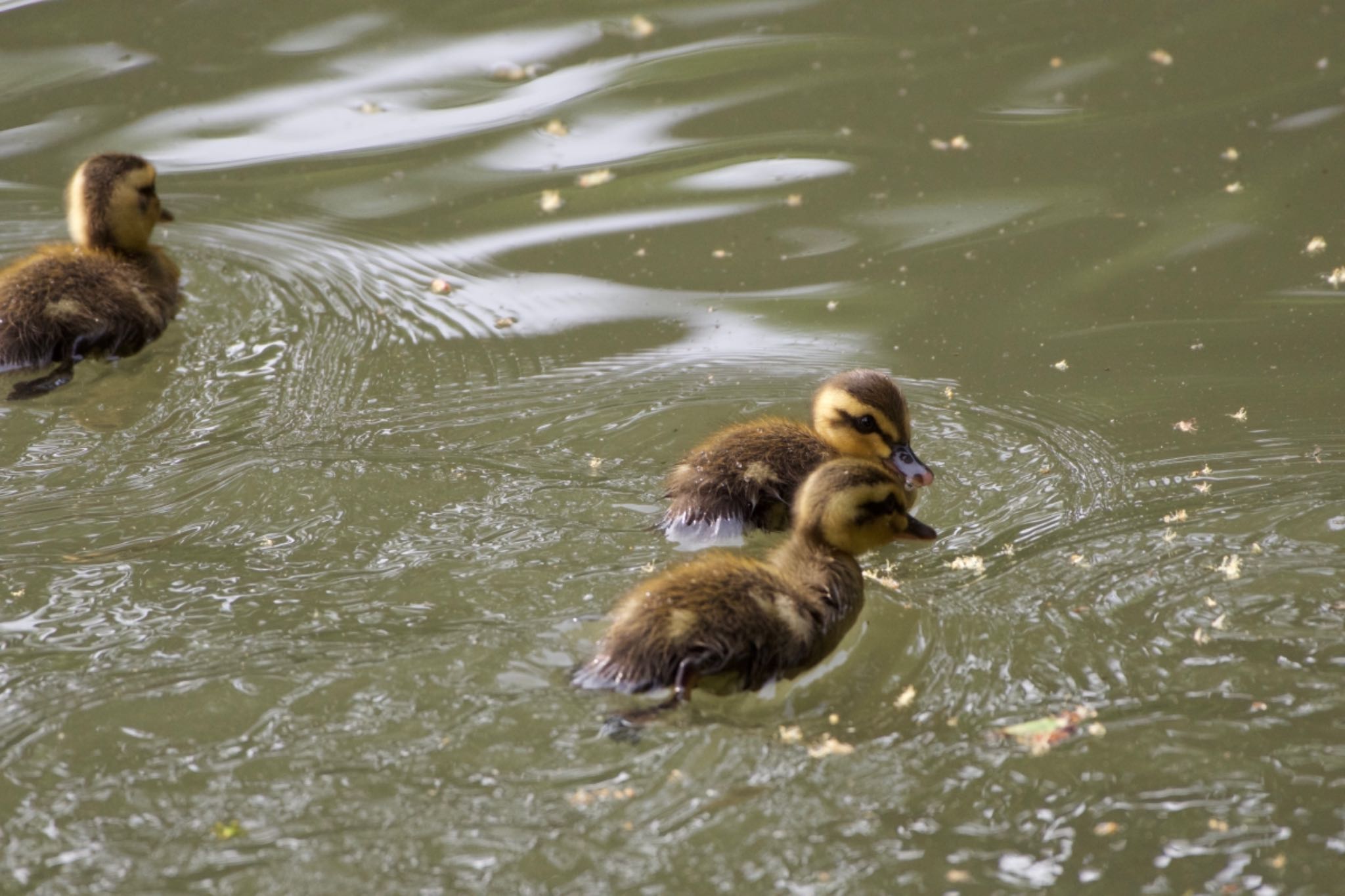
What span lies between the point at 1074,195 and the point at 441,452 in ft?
8.63

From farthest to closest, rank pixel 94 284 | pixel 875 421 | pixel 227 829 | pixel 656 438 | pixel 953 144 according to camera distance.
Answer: pixel 953 144, pixel 94 284, pixel 656 438, pixel 875 421, pixel 227 829

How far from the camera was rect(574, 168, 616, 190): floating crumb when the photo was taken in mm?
5551

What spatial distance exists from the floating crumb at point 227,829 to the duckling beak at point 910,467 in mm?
1836

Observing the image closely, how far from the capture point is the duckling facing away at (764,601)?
9.85 ft

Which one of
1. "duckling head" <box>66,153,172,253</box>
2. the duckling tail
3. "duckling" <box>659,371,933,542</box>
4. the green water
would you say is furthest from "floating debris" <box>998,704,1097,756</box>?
"duckling head" <box>66,153,172,253</box>

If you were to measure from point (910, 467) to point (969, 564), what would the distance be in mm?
366

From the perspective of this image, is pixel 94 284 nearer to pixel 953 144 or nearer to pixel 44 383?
pixel 44 383

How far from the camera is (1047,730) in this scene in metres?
2.86

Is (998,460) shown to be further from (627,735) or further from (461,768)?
(461,768)

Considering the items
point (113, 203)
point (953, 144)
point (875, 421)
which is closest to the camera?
point (875, 421)

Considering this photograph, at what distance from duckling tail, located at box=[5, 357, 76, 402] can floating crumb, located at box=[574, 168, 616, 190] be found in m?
1.97

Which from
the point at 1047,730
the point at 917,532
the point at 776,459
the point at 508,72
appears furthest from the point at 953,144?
the point at 1047,730

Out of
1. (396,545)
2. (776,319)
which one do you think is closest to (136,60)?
(776,319)

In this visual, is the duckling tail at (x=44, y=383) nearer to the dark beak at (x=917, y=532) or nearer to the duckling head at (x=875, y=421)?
the duckling head at (x=875, y=421)
